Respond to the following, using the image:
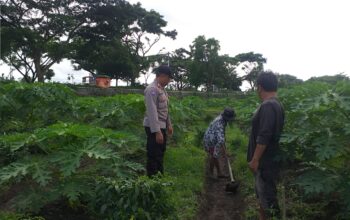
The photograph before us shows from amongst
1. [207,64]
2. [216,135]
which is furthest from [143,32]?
[216,135]

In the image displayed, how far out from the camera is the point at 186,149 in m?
9.23

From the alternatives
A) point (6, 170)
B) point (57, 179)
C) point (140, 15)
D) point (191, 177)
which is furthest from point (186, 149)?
point (140, 15)

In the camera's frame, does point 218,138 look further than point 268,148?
Yes

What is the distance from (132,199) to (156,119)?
1.97 m

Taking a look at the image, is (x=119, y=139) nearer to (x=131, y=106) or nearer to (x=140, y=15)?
(x=131, y=106)

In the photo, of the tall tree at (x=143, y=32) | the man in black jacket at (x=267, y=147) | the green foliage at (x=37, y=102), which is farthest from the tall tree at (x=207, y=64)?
the man in black jacket at (x=267, y=147)

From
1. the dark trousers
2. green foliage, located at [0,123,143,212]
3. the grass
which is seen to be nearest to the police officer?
the dark trousers

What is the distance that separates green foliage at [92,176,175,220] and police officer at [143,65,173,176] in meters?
1.67

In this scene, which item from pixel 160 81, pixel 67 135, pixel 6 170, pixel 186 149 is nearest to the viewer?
pixel 6 170

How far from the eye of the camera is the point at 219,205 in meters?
6.30

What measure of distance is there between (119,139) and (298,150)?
192 centimetres

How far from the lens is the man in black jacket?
464cm

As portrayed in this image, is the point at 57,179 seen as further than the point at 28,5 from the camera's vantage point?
No

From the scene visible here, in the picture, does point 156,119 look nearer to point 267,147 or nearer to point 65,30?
point 267,147
